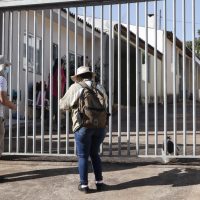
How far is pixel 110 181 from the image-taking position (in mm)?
6359

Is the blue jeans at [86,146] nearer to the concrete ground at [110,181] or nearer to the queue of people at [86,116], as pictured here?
the queue of people at [86,116]

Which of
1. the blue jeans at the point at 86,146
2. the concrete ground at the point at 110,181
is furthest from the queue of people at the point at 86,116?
the concrete ground at the point at 110,181

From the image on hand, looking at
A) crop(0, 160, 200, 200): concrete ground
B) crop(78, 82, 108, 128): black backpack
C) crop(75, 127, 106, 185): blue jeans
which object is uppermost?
crop(78, 82, 108, 128): black backpack

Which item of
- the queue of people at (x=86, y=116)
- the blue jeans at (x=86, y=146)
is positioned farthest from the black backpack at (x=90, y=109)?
the blue jeans at (x=86, y=146)

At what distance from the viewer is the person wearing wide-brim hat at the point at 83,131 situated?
18.8 ft

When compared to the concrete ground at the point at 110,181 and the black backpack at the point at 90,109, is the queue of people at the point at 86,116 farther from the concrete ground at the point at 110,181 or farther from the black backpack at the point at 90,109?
the concrete ground at the point at 110,181

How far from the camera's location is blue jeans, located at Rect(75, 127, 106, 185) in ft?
18.9

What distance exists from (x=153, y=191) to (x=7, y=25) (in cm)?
415

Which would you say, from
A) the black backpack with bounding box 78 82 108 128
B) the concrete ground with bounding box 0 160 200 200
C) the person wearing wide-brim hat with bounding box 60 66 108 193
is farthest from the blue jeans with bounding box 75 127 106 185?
the concrete ground with bounding box 0 160 200 200

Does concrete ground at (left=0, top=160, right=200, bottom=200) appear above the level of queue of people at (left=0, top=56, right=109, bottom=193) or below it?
below

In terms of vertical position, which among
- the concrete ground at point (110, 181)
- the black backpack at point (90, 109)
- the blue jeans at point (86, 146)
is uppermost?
the black backpack at point (90, 109)

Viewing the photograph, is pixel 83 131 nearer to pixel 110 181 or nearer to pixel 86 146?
pixel 86 146

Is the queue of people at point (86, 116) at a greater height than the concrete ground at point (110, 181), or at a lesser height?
greater

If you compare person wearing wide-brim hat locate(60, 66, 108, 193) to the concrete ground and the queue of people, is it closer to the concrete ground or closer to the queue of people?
the queue of people
